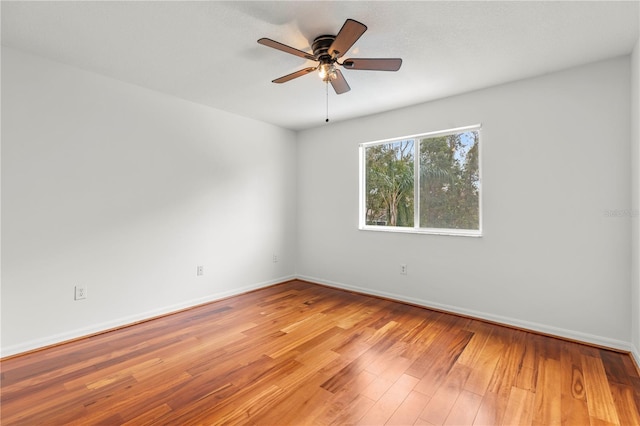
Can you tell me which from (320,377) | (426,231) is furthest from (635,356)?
(320,377)

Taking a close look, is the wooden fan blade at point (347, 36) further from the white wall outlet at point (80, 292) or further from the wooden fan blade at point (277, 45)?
the white wall outlet at point (80, 292)

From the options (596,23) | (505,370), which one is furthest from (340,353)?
(596,23)

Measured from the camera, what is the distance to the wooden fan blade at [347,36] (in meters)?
1.69

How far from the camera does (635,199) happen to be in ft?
7.80

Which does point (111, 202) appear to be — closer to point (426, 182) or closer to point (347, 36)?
point (347, 36)

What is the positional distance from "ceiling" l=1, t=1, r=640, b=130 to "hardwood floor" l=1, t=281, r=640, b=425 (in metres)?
2.45

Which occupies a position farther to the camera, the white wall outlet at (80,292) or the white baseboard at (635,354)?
the white wall outlet at (80,292)

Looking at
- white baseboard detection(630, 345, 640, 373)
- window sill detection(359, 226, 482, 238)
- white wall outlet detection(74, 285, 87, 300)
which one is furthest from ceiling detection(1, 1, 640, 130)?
white baseboard detection(630, 345, 640, 373)

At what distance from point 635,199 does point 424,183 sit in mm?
1827

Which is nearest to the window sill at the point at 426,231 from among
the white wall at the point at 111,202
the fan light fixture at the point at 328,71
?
the white wall at the point at 111,202

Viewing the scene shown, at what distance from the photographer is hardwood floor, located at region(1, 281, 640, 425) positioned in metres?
1.73

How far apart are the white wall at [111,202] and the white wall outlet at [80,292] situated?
0.16ft

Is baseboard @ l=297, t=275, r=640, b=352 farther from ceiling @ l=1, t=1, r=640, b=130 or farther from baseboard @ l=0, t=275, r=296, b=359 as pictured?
ceiling @ l=1, t=1, r=640, b=130

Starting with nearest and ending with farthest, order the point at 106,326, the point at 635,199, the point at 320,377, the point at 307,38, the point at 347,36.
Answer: the point at 347,36, the point at 320,377, the point at 307,38, the point at 635,199, the point at 106,326
